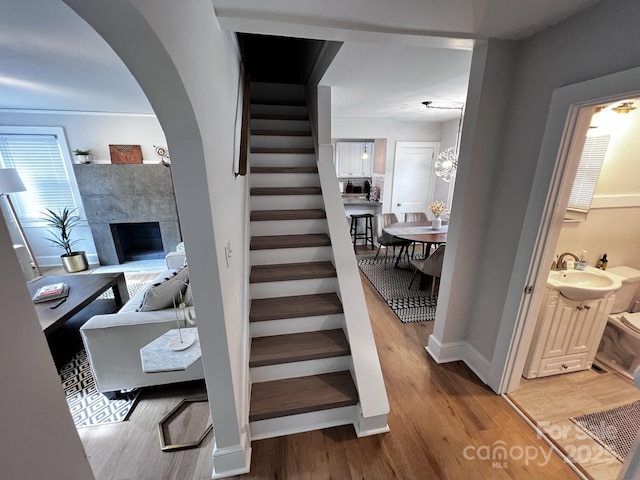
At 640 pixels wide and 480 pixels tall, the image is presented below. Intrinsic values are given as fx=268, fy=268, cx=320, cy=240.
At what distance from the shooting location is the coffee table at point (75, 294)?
229cm

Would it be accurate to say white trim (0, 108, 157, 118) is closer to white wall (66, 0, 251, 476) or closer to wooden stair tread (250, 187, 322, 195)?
wooden stair tread (250, 187, 322, 195)

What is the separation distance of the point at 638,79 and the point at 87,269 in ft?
21.3

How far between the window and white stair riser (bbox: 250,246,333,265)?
4314 mm

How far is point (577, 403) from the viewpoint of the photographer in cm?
195

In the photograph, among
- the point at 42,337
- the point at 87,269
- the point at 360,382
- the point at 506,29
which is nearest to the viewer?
the point at 42,337

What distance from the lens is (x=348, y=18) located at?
140 centimetres

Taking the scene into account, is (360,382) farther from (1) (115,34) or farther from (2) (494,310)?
(1) (115,34)

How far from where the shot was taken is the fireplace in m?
4.83

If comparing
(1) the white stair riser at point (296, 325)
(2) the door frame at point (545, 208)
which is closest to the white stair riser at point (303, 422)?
(1) the white stair riser at point (296, 325)

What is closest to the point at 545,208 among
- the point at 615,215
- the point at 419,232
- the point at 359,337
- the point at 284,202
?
the point at 615,215

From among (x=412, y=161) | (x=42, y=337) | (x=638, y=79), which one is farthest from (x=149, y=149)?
(x=638, y=79)

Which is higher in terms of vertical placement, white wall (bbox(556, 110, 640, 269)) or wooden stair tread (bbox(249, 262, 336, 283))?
white wall (bbox(556, 110, 640, 269))

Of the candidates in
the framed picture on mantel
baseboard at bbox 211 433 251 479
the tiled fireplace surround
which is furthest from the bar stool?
baseboard at bbox 211 433 251 479

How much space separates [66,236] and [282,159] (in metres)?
4.24
